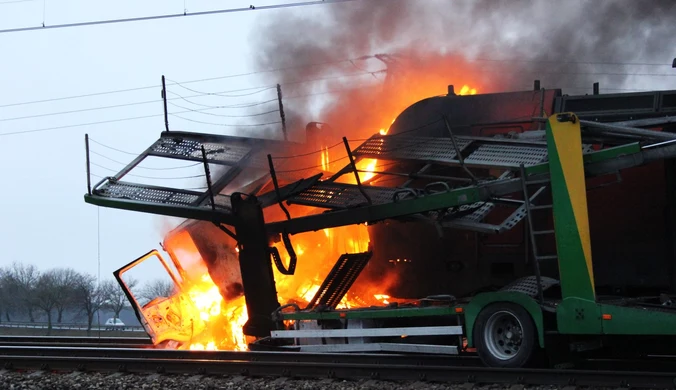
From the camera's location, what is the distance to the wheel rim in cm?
943

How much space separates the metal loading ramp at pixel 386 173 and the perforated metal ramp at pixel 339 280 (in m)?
0.97

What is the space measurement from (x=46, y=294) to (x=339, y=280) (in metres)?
41.0

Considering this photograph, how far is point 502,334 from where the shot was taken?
962 cm

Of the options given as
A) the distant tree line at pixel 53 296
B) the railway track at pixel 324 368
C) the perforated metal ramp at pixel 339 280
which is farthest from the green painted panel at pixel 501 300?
the distant tree line at pixel 53 296

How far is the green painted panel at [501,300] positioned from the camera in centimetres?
900

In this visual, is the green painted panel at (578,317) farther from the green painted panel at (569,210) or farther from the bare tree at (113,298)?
the bare tree at (113,298)

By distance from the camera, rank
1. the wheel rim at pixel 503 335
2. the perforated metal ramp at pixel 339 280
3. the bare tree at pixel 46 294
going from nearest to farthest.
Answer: the wheel rim at pixel 503 335
the perforated metal ramp at pixel 339 280
the bare tree at pixel 46 294

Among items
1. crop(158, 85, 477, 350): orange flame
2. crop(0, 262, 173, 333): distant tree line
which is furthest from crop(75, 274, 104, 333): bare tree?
crop(158, 85, 477, 350): orange flame

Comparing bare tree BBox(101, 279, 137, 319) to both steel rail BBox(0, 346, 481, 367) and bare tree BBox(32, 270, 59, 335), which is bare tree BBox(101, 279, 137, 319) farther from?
steel rail BBox(0, 346, 481, 367)

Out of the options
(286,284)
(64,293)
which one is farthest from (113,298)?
(286,284)

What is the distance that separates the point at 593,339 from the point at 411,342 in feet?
8.87

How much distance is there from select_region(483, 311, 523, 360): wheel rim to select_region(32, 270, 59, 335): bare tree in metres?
40.4

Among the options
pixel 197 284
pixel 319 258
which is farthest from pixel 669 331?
pixel 197 284

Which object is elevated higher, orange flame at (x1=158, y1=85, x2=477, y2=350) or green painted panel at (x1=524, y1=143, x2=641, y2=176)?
green painted panel at (x1=524, y1=143, x2=641, y2=176)
